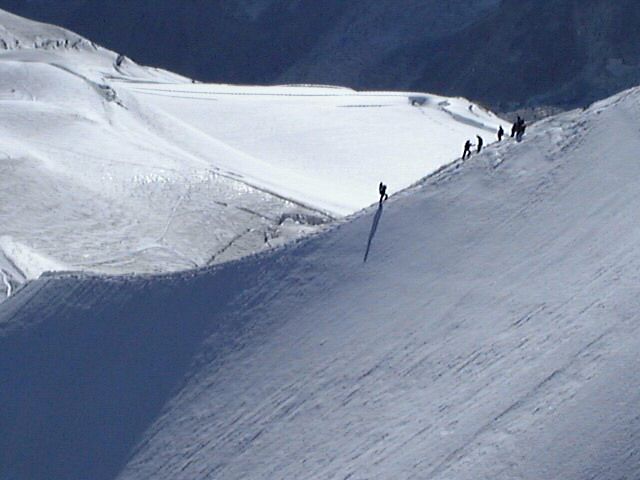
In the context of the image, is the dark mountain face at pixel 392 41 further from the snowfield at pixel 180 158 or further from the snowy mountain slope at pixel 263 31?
the snowfield at pixel 180 158

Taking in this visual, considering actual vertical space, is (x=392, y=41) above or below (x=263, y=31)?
below

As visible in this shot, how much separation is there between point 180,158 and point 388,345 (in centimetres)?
1694

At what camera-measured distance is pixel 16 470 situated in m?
17.7

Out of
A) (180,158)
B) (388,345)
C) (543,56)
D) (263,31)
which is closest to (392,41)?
(263,31)

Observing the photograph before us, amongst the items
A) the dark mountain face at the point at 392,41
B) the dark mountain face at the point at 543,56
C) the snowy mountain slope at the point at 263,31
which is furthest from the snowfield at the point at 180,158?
the snowy mountain slope at the point at 263,31

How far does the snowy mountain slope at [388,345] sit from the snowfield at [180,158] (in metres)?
4.60

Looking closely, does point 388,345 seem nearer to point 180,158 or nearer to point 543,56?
point 180,158

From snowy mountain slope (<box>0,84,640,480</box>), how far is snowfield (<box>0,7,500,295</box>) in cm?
460

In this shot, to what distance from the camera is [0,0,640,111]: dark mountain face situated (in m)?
78.4

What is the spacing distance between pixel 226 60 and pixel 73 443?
77082mm

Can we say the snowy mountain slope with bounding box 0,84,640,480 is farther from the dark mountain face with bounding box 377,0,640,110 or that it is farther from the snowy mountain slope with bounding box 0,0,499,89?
the snowy mountain slope with bounding box 0,0,499,89

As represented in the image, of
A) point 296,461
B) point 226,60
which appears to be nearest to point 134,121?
point 296,461

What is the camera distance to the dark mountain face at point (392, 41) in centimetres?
7838

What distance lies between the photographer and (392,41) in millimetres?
87375
